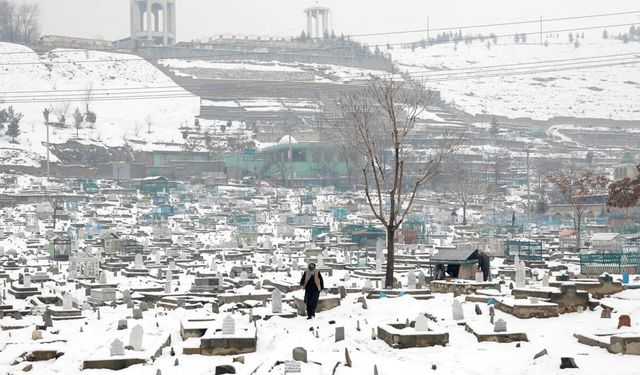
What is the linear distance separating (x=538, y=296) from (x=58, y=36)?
441 ft

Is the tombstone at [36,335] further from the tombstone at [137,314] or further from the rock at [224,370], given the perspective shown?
the rock at [224,370]

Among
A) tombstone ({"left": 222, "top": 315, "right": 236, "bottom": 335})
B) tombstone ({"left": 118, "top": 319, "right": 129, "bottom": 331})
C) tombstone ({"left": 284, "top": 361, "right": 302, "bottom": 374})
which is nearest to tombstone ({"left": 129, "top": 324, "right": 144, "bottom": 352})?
tombstone ({"left": 222, "top": 315, "right": 236, "bottom": 335})

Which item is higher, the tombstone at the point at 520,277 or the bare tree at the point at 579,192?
the bare tree at the point at 579,192

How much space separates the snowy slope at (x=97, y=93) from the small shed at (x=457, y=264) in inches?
2688

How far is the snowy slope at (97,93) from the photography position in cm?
10081

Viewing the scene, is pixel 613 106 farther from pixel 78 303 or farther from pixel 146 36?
pixel 78 303

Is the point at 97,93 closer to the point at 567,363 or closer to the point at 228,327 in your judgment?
the point at 228,327

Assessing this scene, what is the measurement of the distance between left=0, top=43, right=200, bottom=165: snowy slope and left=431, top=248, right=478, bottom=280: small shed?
6829 cm

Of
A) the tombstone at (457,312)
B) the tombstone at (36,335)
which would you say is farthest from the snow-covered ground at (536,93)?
the tombstone at (36,335)

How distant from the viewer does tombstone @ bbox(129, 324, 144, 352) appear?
15.8 metres

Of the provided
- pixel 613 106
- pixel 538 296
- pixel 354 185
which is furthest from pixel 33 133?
pixel 613 106

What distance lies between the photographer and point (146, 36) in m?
164

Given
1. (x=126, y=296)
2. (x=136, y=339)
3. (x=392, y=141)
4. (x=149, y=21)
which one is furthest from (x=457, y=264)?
(x=149, y=21)

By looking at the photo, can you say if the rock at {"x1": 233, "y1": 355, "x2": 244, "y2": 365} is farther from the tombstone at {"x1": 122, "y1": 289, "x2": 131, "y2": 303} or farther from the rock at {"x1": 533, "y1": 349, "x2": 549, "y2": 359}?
the tombstone at {"x1": 122, "y1": 289, "x2": 131, "y2": 303}
